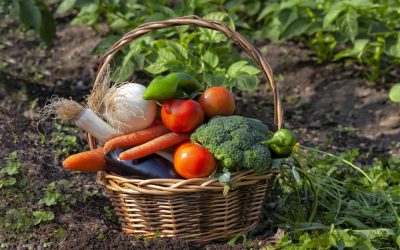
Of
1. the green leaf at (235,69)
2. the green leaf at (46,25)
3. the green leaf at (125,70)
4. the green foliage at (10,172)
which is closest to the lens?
the green foliage at (10,172)

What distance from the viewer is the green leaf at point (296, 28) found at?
14.9ft

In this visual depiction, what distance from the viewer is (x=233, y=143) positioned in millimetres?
2711

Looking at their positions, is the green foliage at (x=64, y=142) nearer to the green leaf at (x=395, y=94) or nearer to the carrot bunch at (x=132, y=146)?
the carrot bunch at (x=132, y=146)

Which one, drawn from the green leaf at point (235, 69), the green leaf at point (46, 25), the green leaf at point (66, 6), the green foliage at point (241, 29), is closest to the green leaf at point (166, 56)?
the green foliage at point (241, 29)

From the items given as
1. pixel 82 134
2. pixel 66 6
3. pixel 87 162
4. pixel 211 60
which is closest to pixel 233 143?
pixel 87 162

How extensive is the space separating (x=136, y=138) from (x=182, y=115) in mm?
226

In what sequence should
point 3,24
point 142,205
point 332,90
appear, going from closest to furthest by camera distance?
point 142,205
point 332,90
point 3,24

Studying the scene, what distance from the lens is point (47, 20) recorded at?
14.5 feet

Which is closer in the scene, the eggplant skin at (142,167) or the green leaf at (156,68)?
the eggplant skin at (142,167)

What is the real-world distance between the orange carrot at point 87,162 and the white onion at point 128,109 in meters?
0.14

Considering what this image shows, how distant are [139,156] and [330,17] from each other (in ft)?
6.24

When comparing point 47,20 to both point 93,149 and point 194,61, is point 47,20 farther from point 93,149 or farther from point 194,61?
point 93,149

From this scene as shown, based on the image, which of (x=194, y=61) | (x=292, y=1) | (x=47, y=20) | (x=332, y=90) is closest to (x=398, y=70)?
(x=332, y=90)

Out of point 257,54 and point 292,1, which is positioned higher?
point 257,54
